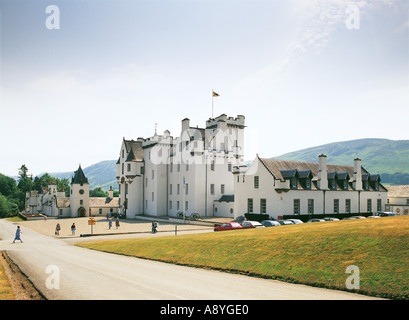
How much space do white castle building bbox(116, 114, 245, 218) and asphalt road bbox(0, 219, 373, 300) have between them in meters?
40.0

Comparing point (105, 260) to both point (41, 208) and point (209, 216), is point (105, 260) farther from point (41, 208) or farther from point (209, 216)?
point (41, 208)

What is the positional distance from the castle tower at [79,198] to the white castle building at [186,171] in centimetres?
1731

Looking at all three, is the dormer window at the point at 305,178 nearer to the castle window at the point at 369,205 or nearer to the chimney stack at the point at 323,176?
the chimney stack at the point at 323,176

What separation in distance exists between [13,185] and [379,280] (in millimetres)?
199505

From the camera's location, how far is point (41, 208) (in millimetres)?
123375

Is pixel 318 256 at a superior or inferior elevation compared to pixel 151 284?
superior

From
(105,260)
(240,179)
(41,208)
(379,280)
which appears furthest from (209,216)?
(41,208)

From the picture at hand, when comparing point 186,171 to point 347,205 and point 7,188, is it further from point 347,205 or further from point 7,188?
point 7,188

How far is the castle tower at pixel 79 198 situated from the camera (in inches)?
3708

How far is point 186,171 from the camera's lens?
2739 inches

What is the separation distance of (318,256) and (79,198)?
86.3 metres
